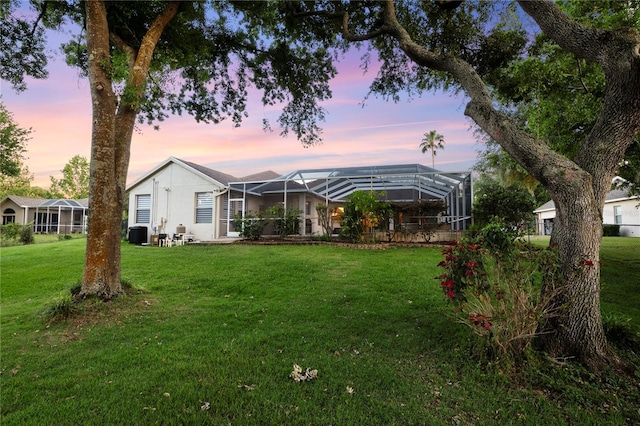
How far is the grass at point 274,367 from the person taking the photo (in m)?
2.40

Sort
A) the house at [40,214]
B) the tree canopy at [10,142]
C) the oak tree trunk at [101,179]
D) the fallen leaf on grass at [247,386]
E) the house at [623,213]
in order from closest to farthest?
the fallen leaf on grass at [247,386]
the oak tree trunk at [101,179]
the tree canopy at [10,142]
the house at [623,213]
the house at [40,214]

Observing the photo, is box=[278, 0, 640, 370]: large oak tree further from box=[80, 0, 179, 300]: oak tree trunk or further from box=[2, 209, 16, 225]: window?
box=[2, 209, 16, 225]: window

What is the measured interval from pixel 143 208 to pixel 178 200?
2.58 m

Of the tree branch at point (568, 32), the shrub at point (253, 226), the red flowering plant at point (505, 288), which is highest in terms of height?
the tree branch at point (568, 32)

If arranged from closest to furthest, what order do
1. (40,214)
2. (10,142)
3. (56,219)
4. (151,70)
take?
(151,70) → (10,142) → (40,214) → (56,219)

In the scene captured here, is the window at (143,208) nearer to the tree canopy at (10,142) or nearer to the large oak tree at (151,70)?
the tree canopy at (10,142)

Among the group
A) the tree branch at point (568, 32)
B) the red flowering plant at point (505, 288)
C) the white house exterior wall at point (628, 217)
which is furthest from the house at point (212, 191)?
the white house exterior wall at point (628, 217)

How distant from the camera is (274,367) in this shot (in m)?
3.12

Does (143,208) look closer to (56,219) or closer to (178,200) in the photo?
(178,200)

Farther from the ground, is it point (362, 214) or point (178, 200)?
point (178, 200)

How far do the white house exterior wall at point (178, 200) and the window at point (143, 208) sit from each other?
0.30 m

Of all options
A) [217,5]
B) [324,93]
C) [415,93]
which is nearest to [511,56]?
[415,93]

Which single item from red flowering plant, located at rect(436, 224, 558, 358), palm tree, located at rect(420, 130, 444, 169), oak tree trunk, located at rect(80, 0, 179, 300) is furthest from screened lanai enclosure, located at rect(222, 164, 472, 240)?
palm tree, located at rect(420, 130, 444, 169)

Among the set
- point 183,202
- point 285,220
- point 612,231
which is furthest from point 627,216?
point 183,202
